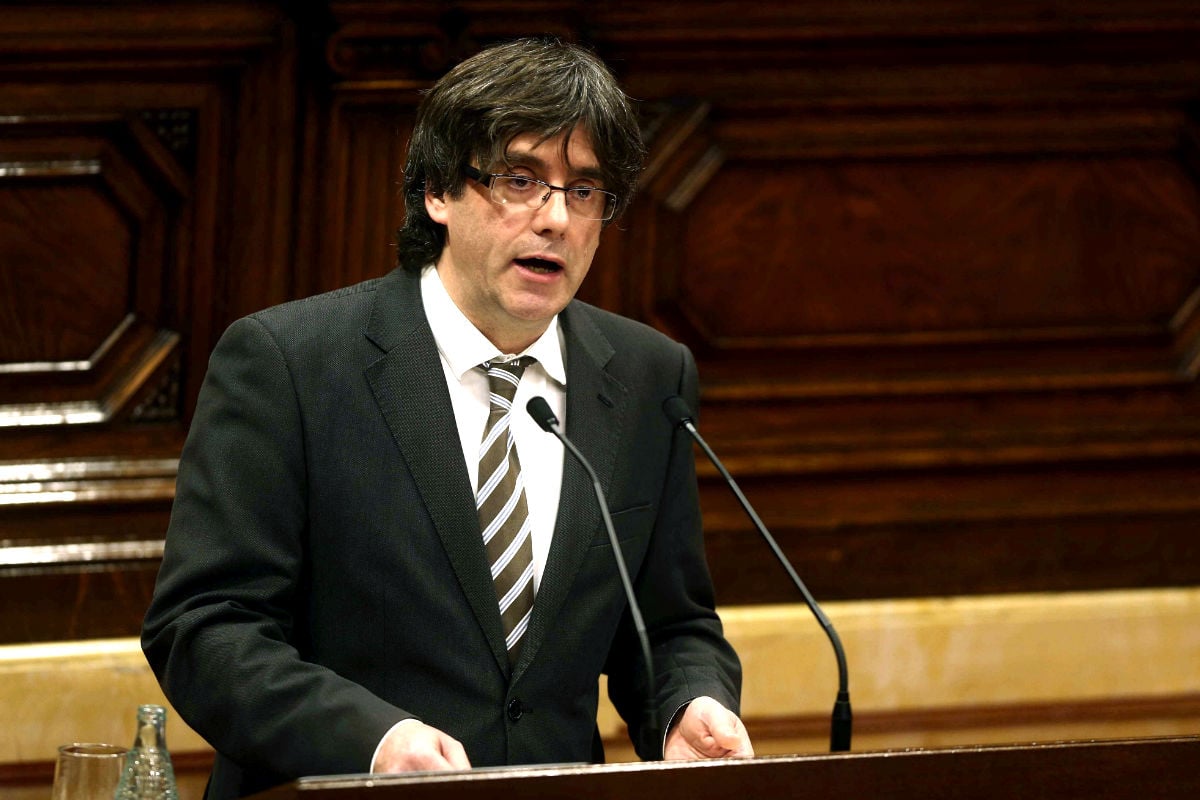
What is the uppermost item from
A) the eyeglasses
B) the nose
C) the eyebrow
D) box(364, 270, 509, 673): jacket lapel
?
the eyebrow

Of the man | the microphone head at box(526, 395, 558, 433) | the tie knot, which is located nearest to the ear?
the man

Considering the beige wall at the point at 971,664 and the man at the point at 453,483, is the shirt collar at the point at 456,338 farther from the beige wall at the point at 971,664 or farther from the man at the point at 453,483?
the beige wall at the point at 971,664

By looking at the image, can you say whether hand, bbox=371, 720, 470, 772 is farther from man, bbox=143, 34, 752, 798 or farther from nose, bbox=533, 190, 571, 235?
nose, bbox=533, 190, 571, 235

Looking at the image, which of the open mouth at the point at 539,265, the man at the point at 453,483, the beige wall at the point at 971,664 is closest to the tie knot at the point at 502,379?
the man at the point at 453,483

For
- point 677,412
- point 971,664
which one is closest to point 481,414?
point 677,412

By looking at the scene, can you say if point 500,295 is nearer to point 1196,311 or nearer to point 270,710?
point 270,710

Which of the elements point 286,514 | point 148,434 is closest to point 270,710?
point 286,514

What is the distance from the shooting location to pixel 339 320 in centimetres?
230

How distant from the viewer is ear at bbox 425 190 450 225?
2367 mm

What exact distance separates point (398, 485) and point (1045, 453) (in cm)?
189

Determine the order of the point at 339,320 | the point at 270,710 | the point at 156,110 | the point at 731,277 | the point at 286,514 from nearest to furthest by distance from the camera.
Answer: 1. the point at 270,710
2. the point at 286,514
3. the point at 339,320
4. the point at 156,110
5. the point at 731,277

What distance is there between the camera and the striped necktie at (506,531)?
2256 millimetres

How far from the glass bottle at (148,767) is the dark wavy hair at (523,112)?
77 cm

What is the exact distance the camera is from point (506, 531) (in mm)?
2264
